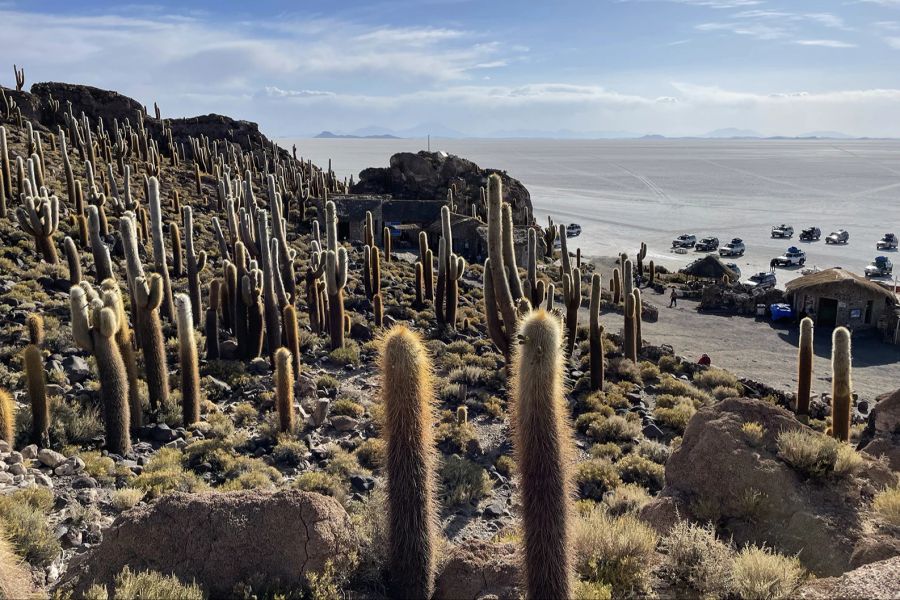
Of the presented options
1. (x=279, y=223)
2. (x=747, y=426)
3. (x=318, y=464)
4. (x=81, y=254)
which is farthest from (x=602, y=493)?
(x=81, y=254)

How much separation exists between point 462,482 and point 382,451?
4.32 metres

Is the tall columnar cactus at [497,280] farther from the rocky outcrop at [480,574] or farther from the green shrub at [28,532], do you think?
the green shrub at [28,532]

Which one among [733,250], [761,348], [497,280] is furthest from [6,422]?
[733,250]

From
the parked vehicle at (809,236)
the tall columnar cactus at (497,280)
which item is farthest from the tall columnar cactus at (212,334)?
the parked vehicle at (809,236)

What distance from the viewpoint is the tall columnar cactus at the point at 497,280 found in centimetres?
1617

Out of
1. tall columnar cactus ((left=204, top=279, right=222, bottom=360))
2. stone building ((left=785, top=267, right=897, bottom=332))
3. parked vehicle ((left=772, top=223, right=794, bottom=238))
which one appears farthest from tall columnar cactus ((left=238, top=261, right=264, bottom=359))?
parked vehicle ((left=772, top=223, right=794, bottom=238))

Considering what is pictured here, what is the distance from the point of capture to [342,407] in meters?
15.0

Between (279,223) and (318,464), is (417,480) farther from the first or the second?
(279,223)

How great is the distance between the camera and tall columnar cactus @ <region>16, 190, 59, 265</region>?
20.5 metres

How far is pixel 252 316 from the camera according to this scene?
57.7ft

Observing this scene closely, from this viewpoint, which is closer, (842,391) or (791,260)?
(842,391)

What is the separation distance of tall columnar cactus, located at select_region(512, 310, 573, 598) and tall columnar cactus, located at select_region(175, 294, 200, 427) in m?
8.85

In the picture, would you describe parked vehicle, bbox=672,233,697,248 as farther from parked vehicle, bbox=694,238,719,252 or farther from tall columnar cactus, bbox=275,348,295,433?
tall columnar cactus, bbox=275,348,295,433

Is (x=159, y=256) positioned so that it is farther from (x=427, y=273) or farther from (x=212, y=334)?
(x=427, y=273)
